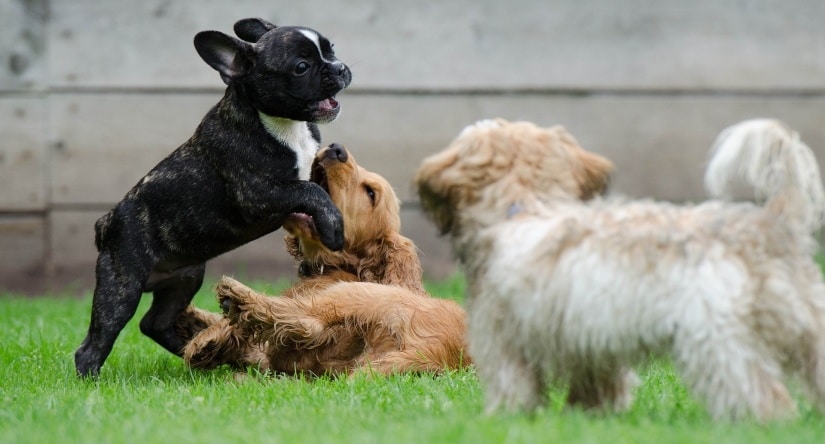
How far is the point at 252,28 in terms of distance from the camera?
6.61 meters

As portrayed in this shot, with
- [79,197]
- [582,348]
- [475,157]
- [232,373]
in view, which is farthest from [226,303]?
[79,197]

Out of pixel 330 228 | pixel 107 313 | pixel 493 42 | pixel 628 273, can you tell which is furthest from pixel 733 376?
pixel 493 42

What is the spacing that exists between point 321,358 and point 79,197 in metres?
5.20

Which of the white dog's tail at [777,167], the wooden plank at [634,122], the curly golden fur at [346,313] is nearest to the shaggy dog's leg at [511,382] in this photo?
the white dog's tail at [777,167]

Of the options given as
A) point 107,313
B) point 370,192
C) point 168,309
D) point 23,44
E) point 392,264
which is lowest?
point 168,309

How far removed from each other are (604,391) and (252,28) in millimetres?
3283

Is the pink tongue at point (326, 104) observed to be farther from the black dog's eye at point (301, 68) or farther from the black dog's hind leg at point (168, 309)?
the black dog's hind leg at point (168, 309)

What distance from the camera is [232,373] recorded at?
6.15 metres

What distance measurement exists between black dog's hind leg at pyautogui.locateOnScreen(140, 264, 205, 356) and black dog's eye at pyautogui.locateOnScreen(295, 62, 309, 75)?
4.24ft

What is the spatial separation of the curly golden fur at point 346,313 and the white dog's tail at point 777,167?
89.1 inches

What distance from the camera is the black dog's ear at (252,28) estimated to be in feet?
21.6

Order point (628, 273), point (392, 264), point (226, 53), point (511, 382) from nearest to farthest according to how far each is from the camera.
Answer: point (628, 273), point (511, 382), point (226, 53), point (392, 264)

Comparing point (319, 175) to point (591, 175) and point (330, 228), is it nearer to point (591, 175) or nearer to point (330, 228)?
point (330, 228)

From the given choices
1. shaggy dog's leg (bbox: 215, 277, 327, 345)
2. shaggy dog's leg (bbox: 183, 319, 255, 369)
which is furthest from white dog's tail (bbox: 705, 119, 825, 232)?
shaggy dog's leg (bbox: 183, 319, 255, 369)
